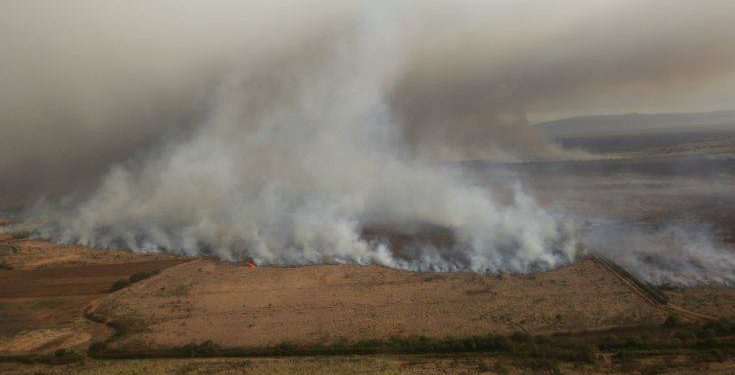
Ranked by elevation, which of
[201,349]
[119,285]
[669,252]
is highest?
[119,285]

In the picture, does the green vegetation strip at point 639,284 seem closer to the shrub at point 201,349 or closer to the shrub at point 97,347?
the shrub at point 201,349

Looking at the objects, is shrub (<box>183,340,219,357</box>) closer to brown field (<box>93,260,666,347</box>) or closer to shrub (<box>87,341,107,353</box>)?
brown field (<box>93,260,666,347</box>)

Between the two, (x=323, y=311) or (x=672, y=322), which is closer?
(x=672, y=322)

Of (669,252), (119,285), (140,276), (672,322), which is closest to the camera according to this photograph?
(672,322)

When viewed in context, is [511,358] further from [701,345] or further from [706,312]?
[706,312]

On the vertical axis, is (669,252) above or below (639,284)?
above

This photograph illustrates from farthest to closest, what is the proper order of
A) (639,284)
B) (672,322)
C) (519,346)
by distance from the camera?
(639,284), (672,322), (519,346)

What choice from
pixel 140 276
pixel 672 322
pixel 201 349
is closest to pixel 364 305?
pixel 201 349

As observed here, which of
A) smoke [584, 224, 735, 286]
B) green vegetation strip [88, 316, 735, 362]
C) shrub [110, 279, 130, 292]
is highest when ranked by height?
shrub [110, 279, 130, 292]

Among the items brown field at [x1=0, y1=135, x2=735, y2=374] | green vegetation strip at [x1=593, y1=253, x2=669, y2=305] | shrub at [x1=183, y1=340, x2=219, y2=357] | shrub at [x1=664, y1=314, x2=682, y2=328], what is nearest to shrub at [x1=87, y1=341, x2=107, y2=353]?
brown field at [x1=0, y1=135, x2=735, y2=374]

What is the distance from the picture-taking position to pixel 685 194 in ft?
200

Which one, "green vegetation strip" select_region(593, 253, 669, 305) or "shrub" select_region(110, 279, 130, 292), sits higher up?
"shrub" select_region(110, 279, 130, 292)

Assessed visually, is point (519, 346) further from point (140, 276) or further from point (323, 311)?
point (140, 276)

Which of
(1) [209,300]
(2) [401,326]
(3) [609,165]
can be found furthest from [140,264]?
(3) [609,165]
